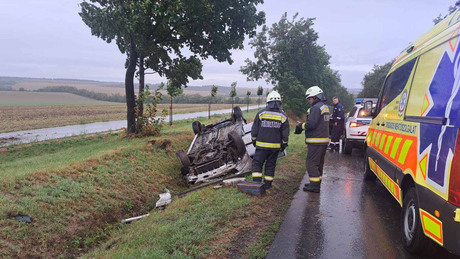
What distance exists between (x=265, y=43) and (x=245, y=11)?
1900 centimetres

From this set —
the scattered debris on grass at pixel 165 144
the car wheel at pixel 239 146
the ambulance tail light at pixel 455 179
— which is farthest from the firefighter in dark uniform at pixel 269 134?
the scattered debris on grass at pixel 165 144

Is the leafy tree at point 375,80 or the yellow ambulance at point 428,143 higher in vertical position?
the leafy tree at point 375,80

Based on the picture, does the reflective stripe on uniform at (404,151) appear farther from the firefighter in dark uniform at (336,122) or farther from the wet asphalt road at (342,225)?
the firefighter in dark uniform at (336,122)

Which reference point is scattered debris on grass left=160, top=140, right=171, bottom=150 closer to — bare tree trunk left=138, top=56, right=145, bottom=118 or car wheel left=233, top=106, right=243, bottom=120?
bare tree trunk left=138, top=56, right=145, bottom=118

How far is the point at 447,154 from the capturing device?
2721mm

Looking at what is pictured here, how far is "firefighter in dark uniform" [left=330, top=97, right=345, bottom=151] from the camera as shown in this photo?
10.7m

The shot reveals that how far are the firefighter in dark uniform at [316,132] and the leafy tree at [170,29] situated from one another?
5752mm

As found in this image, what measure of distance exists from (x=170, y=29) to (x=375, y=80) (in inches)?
1395

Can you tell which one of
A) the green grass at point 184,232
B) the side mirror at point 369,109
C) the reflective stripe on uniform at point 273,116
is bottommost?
the green grass at point 184,232

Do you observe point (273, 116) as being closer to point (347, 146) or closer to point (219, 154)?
point (219, 154)

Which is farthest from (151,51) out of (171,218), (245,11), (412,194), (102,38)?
(412,194)

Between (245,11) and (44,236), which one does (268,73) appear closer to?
(245,11)

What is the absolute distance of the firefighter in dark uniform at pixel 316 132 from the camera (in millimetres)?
5906

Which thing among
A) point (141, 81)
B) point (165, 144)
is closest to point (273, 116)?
point (165, 144)
